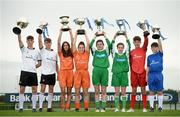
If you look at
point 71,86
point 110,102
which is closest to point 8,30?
point 71,86

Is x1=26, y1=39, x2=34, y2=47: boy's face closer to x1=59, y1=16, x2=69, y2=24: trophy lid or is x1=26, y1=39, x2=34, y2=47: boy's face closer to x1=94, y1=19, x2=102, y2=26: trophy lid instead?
x1=59, y1=16, x2=69, y2=24: trophy lid

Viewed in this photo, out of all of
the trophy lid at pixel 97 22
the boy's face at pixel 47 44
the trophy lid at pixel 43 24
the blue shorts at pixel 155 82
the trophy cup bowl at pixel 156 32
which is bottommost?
the blue shorts at pixel 155 82

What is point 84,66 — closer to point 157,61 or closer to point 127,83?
point 127,83

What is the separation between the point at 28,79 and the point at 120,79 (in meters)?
2.21

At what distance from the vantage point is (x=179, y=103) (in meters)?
13.1

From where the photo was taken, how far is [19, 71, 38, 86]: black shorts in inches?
381

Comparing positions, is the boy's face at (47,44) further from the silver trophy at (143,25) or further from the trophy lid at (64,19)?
the silver trophy at (143,25)

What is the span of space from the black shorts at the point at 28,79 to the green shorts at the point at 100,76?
1430 mm

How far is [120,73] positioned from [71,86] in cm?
122

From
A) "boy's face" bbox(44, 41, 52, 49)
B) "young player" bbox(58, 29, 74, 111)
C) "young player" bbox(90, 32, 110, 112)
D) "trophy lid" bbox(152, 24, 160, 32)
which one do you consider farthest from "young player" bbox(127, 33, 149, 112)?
"boy's face" bbox(44, 41, 52, 49)

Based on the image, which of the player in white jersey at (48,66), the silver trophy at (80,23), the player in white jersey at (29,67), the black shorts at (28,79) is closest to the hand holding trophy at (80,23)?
the silver trophy at (80,23)

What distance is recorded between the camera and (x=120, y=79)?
31.9 ft

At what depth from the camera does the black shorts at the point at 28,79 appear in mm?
9680

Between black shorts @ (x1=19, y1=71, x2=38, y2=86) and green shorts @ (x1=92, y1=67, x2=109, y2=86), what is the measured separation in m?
1.43
